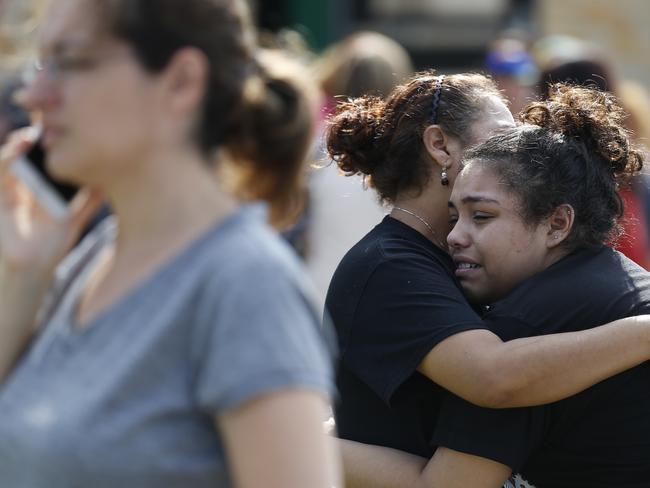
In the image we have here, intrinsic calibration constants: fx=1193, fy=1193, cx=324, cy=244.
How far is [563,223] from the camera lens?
8.26 ft

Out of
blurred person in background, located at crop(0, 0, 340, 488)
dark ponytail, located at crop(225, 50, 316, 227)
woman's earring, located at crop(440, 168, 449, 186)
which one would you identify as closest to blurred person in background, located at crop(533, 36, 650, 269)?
woman's earring, located at crop(440, 168, 449, 186)

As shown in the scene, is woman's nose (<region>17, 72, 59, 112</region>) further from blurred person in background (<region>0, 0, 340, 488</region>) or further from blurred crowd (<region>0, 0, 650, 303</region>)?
blurred crowd (<region>0, 0, 650, 303</region>)

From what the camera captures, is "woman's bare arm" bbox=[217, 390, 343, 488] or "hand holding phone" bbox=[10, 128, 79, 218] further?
"hand holding phone" bbox=[10, 128, 79, 218]

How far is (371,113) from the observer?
9.30 ft

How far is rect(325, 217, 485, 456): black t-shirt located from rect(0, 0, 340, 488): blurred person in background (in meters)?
0.70

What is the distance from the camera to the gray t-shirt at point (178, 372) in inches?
61.1

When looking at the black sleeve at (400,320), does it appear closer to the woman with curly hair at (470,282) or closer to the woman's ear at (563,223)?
the woman with curly hair at (470,282)

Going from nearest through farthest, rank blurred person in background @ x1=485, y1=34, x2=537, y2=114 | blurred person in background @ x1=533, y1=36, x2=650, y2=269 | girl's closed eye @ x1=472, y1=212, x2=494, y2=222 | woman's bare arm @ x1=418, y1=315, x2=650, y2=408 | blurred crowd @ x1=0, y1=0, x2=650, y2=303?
woman's bare arm @ x1=418, y1=315, x2=650, y2=408
girl's closed eye @ x1=472, y1=212, x2=494, y2=222
blurred person in background @ x1=533, y1=36, x2=650, y2=269
blurred crowd @ x1=0, y1=0, x2=650, y2=303
blurred person in background @ x1=485, y1=34, x2=537, y2=114

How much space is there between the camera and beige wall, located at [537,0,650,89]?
8.21 meters

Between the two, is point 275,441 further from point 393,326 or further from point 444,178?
point 444,178

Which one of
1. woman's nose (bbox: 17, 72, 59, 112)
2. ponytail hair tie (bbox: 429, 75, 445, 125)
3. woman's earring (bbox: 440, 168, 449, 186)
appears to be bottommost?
woman's earring (bbox: 440, 168, 449, 186)

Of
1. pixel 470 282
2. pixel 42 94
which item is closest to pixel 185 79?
pixel 42 94

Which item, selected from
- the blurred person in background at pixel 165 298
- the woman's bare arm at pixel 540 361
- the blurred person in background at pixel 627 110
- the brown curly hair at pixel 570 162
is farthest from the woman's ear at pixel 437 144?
the blurred person in background at pixel 165 298

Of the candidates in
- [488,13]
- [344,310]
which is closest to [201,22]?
[344,310]
